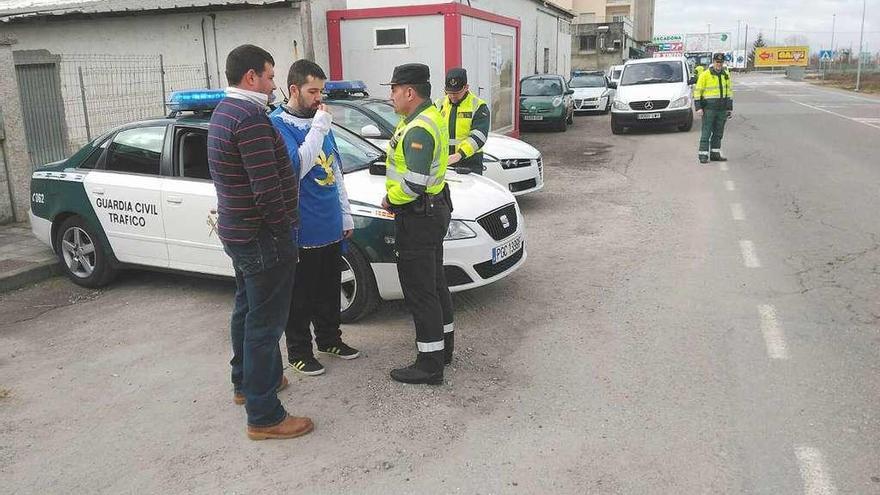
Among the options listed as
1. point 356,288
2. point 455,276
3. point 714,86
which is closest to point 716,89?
point 714,86

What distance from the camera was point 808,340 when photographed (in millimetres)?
4820

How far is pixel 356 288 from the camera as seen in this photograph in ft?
17.0

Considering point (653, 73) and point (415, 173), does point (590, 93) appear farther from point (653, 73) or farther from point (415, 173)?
point (415, 173)

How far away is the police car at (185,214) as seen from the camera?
5141 millimetres

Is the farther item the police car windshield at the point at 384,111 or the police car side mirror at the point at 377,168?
the police car windshield at the point at 384,111

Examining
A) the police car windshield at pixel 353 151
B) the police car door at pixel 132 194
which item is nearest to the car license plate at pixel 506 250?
the police car windshield at pixel 353 151

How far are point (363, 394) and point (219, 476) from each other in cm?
104

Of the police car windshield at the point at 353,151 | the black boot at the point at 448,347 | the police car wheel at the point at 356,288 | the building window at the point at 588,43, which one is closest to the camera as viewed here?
the black boot at the point at 448,347

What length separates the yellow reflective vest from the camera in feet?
40.7

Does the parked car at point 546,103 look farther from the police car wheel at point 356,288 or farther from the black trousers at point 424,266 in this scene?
the black trousers at point 424,266

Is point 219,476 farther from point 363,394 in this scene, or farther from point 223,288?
point 223,288

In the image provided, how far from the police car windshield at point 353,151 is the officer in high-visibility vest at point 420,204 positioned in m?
1.52

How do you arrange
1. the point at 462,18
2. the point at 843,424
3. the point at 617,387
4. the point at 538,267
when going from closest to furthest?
1. the point at 843,424
2. the point at 617,387
3. the point at 538,267
4. the point at 462,18

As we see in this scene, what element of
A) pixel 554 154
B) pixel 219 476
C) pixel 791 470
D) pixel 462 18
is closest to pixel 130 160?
pixel 219 476
